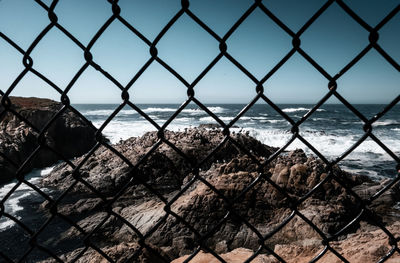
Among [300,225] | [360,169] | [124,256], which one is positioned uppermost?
[124,256]

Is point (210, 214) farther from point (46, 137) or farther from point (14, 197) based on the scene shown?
point (46, 137)

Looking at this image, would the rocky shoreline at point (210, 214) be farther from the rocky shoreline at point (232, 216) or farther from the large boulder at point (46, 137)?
the large boulder at point (46, 137)

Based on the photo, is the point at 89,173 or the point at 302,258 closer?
the point at 302,258

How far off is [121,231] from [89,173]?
439 cm

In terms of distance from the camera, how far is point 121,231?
632 centimetres

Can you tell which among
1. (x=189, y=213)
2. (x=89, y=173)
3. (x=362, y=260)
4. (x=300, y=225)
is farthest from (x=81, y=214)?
(x=362, y=260)

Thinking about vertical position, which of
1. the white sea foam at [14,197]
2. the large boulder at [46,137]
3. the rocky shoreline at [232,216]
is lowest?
the rocky shoreline at [232,216]

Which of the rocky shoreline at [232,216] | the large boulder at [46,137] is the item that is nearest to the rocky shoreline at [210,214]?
the rocky shoreline at [232,216]

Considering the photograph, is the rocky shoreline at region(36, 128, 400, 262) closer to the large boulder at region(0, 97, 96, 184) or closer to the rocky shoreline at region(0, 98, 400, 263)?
the rocky shoreline at region(0, 98, 400, 263)

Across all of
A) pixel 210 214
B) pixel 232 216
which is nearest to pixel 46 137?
pixel 210 214

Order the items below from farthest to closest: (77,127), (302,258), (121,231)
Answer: (77,127)
(121,231)
(302,258)

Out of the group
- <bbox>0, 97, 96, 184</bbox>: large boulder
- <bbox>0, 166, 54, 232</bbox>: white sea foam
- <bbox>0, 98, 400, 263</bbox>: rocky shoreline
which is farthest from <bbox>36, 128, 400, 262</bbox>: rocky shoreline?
<bbox>0, 97, 96, 184</bbox>: large boulder

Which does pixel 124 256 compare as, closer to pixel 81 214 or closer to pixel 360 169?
pixel 81 214

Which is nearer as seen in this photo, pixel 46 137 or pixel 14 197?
pixel 14 197
